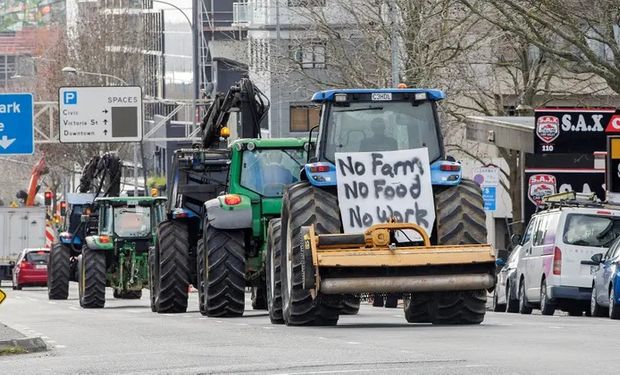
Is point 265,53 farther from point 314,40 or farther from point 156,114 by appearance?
point 156,114

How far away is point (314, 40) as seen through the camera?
52.1 m

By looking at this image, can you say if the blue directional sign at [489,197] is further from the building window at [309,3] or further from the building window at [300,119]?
the building window at [300,119]

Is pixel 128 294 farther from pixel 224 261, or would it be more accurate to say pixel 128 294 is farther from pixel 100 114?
pixel 224 261

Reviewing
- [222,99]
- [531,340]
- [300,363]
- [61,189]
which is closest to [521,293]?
[222,99]

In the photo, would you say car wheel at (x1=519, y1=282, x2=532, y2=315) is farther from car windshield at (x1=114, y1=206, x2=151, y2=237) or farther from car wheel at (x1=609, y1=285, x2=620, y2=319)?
car windshield at (x1=114, y1=206, x2=151, y2=237)

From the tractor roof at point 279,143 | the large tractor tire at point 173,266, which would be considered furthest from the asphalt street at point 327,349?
the large tractor tire at point 173,266

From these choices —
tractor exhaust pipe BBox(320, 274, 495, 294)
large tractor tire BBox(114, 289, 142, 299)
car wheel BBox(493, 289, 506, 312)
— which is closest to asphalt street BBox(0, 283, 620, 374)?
tractor exhaust pipe BBox(320, 274, 495, 294)

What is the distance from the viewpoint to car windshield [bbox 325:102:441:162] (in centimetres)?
2088

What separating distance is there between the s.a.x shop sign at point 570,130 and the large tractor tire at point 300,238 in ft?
64.2

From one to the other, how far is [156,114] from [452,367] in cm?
8427

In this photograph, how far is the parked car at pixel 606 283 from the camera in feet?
88.7

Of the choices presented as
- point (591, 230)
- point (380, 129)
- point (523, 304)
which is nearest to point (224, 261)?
point (380, 129)

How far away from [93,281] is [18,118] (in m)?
12.8

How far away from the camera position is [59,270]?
4209cm
